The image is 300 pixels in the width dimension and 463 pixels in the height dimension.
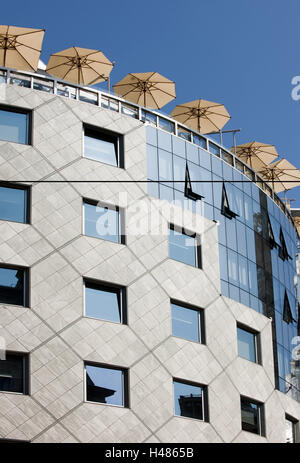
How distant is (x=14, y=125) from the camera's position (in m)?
30.3

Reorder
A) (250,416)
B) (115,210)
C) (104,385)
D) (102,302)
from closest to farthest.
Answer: (104,385) < (102,302) < (115,210) < (250,416)

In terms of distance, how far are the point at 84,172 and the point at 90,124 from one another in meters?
1.97

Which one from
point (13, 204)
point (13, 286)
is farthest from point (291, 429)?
point (13, 204)

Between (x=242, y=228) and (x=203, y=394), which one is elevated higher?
(x=242, y=228)

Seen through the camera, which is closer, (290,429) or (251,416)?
(251,416)

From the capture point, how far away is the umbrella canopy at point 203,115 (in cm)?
3944

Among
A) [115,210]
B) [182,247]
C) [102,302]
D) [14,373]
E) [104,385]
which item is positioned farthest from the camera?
[182,247]

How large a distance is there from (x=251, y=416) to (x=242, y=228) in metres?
7.53

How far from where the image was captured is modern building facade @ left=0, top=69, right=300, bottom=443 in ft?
91.5

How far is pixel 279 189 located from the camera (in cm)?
4394

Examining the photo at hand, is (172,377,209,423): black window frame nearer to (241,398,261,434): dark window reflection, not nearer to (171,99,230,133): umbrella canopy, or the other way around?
(241,398,261,434): dark window reflection

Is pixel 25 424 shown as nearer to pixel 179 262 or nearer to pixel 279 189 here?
pixel 179 262

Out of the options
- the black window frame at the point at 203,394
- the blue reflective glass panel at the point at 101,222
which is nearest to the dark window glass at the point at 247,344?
the black window frame at the point at 203,394

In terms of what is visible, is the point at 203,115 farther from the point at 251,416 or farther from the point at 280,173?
the point at 251,416
